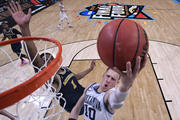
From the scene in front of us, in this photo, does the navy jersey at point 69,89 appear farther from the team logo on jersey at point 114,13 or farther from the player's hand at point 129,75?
the team logo on jersey at point 114,13

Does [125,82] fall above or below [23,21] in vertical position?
below

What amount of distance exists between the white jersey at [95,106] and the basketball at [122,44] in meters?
0.29

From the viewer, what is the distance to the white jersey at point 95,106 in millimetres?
1022

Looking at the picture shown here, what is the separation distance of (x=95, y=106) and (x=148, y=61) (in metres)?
2.32

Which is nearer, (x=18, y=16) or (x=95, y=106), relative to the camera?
(x=95, y=106)

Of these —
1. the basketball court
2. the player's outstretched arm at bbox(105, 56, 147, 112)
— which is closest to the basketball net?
the basketball court

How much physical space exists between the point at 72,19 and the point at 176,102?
16.4ft

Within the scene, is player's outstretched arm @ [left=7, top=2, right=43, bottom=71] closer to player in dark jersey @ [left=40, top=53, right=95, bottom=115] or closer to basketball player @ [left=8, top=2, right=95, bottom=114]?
basketball player @ [left=8, top=2, right=95, bottom=114]

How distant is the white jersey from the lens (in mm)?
1022

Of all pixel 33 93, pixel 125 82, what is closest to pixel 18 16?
pixel 33 93

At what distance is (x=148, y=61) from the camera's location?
9.83 feet

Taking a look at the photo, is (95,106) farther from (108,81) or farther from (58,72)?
(58,72)

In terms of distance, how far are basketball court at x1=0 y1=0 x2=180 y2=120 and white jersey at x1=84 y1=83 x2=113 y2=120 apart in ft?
3.01

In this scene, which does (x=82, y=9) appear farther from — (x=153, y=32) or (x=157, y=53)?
(x=157, y=53)
